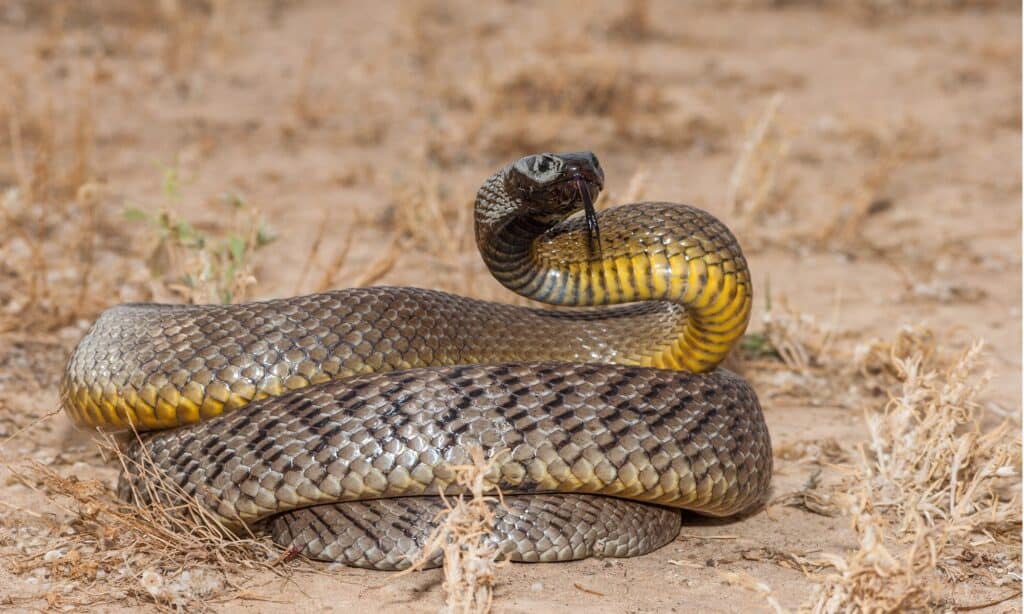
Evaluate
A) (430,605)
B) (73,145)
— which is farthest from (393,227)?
(430,605)

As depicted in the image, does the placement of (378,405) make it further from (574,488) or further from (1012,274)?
(1012,274)

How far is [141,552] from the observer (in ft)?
14.4

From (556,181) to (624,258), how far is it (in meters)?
0.46

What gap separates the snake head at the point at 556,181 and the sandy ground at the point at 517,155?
136 centimetres

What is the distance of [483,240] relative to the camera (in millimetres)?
4559

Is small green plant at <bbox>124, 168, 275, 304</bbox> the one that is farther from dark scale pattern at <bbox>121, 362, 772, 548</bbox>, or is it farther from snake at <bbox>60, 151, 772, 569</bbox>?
dark scale pattern at <bbox>121, 362, 772, 548</bbox>

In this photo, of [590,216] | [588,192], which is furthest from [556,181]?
[590,216]

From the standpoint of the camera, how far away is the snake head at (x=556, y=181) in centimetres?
429

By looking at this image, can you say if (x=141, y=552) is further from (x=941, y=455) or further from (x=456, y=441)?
(x=941, y=455)

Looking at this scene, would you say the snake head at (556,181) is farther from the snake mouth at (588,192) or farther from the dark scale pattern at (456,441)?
the dark scale pattern at (456,441)

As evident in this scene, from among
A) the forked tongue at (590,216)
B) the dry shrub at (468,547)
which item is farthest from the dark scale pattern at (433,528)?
the forked tongue at (590,216)

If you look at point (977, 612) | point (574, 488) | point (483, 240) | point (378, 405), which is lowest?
point (977, 612)

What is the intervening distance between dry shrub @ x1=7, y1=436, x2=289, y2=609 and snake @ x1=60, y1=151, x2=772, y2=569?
75 mm

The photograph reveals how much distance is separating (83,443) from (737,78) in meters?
8.62
